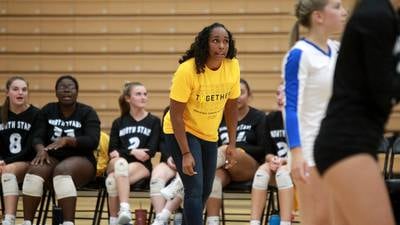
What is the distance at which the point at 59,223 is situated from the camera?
6.77m

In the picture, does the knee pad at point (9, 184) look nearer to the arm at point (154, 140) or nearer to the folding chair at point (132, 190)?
the folding chair at point (132, 190)

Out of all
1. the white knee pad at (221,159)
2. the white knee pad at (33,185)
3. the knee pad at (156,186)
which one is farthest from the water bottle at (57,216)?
the white knee pad at (221,159)

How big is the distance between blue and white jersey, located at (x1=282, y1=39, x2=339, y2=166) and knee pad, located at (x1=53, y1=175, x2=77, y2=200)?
3.50 meters

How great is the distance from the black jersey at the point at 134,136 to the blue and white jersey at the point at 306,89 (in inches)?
143

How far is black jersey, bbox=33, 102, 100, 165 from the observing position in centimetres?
725

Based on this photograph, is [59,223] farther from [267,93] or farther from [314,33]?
[267,93]

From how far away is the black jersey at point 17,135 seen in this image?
7.47 m

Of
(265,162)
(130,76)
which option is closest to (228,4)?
(130,76)

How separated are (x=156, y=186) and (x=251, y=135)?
102cm

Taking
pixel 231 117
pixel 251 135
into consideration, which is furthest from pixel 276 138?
pixel 231 117

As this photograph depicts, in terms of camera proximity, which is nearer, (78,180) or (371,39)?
(371,39)

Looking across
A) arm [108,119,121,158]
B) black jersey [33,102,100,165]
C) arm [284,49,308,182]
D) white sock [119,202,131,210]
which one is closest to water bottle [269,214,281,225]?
white sock [119,202,131,210]

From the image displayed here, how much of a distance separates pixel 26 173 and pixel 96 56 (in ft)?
15.4

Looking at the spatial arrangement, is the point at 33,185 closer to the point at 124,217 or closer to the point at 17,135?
the point at 17,135
